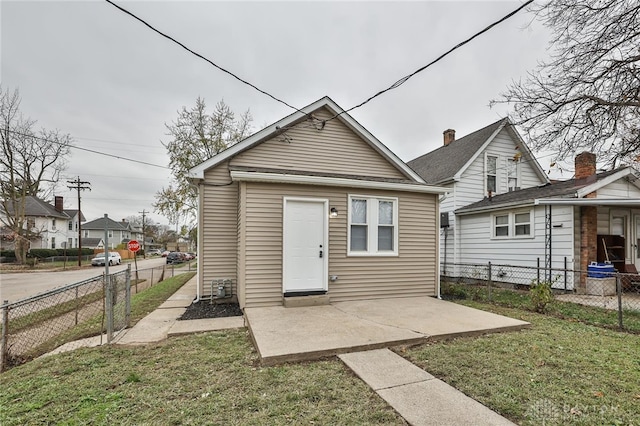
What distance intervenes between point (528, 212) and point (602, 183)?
1.98 meters

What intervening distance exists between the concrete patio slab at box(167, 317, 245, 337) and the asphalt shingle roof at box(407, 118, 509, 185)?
10.0 metres

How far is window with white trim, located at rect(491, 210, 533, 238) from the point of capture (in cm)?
981

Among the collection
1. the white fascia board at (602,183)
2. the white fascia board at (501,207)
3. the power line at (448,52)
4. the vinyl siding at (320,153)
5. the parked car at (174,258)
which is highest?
the power line at (448,52)

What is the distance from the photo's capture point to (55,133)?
22.9 m

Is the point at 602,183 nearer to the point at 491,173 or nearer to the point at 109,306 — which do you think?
the point at 491,173

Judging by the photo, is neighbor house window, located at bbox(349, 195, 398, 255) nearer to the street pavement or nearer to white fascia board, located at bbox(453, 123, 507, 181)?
white fascia board, located at bbox(453, 123, 507, 181)

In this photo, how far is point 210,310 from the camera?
6590mm

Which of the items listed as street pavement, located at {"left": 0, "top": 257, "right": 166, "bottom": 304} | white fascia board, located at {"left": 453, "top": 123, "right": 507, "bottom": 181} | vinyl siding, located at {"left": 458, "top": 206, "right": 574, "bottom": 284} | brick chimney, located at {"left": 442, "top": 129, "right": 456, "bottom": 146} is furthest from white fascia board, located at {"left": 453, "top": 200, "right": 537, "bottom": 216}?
street pavement, located at {"left": 0, "top": 257, "right": 166, "bottom": 304}

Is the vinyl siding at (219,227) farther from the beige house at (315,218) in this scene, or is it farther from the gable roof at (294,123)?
the gable roof at (294,123)

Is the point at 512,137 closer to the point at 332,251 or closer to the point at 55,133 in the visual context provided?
the point at 332,251

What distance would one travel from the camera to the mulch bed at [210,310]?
6.19 meters

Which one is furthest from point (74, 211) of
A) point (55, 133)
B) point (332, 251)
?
point (332, 251)

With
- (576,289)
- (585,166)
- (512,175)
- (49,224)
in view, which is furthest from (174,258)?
(585,166)

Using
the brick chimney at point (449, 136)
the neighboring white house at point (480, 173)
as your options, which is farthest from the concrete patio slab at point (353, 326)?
the brick chimney at point (449, 136)
